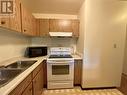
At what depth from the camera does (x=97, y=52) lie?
270cm

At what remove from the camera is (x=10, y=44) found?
228 cm

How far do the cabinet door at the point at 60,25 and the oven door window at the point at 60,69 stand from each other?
1.15 m

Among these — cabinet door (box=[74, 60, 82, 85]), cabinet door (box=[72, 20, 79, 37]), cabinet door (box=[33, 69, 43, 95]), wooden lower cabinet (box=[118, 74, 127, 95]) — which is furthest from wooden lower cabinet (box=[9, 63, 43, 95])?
wooden lower cabinet (box=[118, 74, 127, 95])

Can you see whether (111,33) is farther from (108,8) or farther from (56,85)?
(56,85)

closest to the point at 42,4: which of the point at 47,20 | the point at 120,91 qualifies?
the point at 47,20

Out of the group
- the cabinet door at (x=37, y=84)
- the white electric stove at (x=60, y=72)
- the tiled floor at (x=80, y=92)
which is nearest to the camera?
the cabinet door at (x=37, y=84)

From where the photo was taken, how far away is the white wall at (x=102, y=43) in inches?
104

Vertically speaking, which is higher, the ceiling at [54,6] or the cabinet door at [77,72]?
the ceiling at [54,6]

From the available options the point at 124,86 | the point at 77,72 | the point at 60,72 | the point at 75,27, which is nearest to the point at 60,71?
the point at 60,72

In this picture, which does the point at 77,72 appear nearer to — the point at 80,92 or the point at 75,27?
the point at 80,92

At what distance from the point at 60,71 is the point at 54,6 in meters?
1.93

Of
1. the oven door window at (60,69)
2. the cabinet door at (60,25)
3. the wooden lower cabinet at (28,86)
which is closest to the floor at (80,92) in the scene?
the oven door window at (60,69)

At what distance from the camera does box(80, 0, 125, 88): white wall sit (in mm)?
2637

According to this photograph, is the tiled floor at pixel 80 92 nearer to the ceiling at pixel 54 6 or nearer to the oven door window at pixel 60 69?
the oven door window at pixel 60 69
